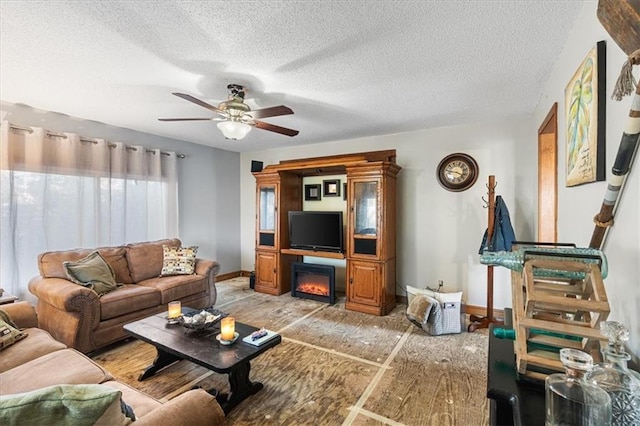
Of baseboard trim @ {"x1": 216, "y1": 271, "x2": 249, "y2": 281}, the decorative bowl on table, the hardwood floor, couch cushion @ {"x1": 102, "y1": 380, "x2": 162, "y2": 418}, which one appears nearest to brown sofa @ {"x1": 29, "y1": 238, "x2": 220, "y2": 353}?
the hardwood floor

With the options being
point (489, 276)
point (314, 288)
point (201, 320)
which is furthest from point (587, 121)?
point (314, 288)

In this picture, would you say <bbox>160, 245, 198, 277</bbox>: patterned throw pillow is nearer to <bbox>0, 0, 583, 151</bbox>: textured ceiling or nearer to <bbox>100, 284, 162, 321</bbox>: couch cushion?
<bbox>100, 284, 162, 321</bbox>: couch cushion

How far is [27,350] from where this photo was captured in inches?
73.5

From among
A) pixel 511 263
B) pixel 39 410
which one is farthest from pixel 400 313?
pixel 39 410

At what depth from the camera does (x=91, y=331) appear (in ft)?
8.73

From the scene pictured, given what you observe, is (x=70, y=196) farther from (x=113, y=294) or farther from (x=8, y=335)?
(x=8, y=335)

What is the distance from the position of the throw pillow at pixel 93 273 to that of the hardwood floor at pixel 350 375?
629mm

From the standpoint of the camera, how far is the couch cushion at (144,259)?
3.59m

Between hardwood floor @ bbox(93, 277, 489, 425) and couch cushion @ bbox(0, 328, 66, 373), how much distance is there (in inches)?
25.5

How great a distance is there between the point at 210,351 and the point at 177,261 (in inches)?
86.1

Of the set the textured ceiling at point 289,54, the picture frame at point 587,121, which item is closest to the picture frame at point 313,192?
the textured ceiling at point 289,54

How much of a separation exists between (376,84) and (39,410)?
9.08ft

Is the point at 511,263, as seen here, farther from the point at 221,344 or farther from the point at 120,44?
the point at 120,44

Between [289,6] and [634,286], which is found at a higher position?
[289,6]
